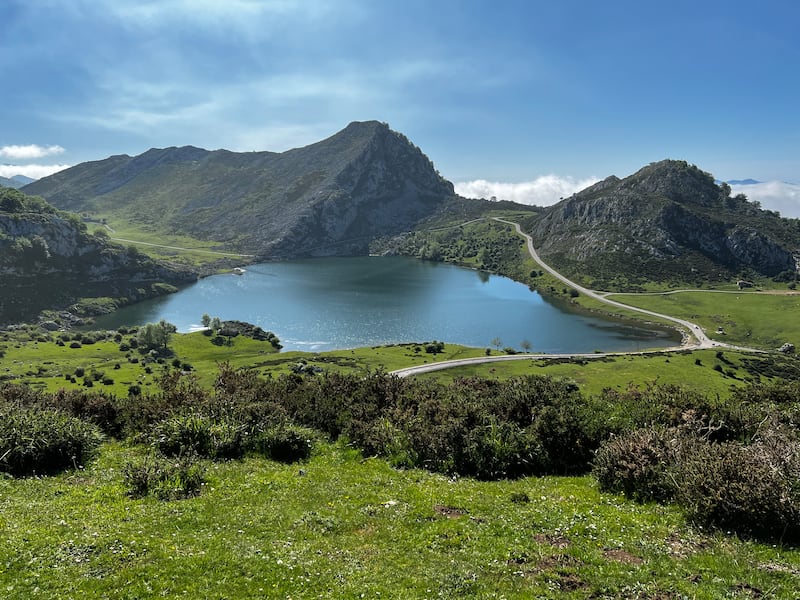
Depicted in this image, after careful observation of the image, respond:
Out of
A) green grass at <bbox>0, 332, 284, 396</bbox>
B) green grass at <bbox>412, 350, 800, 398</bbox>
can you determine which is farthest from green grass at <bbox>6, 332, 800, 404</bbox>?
green grass at <bbox>0, 332, 284, 396</bbox>

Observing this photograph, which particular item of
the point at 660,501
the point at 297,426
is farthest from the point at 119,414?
the point at 660,501

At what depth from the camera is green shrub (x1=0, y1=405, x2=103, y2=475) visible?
77.2ft

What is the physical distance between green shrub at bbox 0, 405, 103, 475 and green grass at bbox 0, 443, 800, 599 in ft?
6.14

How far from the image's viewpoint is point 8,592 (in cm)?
1295

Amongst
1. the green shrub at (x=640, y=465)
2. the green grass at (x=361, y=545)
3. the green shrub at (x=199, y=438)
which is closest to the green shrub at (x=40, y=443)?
the green grass at (x=361, y=545)

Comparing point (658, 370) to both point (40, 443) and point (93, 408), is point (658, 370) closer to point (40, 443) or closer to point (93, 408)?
point (93, 408)

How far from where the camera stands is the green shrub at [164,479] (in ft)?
68.7

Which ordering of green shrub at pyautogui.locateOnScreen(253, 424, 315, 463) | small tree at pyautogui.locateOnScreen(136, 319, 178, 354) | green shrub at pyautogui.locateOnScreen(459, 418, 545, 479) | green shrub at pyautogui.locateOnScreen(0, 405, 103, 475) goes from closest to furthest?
green shrub at pyautogui.locateOnScreen(0, 405, 103, 475), green shrub at pyautogui.locateOnScreen(459, 418, 545, 479), green shrub at pyautogui.locateOnScreen(253, 424, 315, 463), small tree at pyautogui.locateOnScreen(136, 319, 178, 354)

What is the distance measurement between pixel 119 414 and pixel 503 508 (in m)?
30.6

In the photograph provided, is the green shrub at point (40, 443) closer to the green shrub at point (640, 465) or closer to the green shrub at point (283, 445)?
the green shrub at point (283, 445)

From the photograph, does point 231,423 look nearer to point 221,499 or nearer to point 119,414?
point 221,499

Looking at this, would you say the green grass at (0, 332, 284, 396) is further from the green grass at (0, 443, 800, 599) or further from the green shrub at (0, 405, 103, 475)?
the green grass at (0, 443, 800, 599)

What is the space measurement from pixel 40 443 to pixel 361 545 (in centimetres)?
1980

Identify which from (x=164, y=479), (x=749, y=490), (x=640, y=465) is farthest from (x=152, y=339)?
(x=749, y=490)
